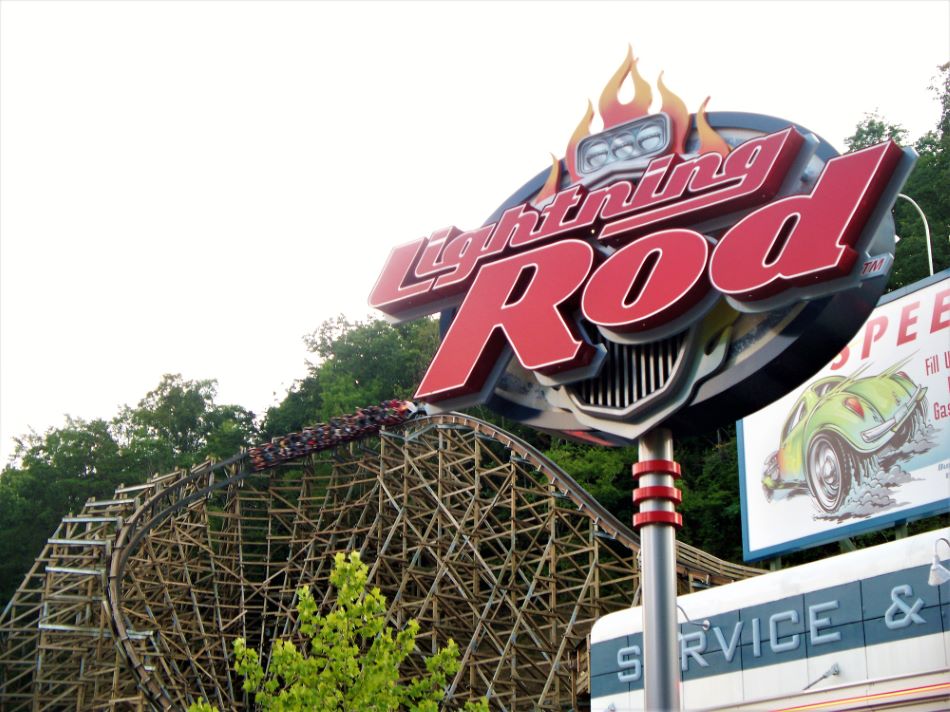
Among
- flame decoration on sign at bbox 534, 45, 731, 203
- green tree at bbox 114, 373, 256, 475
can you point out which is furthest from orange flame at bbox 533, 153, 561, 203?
green tree at bbox 114, 373, 256, 475

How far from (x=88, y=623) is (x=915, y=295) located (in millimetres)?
17913

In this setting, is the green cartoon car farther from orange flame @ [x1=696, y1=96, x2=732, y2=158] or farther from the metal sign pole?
the metal sign pole

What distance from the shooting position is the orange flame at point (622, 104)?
853 cm

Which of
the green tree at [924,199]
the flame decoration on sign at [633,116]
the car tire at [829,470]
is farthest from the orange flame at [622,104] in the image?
the green tree at [924,199]

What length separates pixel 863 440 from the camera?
64.0 ft

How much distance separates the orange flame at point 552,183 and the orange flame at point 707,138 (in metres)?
1.13

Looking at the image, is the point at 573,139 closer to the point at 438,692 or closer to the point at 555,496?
the point at 438,692

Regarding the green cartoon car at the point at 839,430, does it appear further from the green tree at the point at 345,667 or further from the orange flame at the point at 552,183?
the orange flame at the point at 552,183

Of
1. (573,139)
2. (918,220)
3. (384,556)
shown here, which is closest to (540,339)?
(573,139)

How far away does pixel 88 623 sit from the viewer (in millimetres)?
25625

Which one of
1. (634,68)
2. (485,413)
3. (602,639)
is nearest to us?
(634,68)

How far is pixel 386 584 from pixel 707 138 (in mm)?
19995

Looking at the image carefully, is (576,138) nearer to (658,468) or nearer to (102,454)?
(658,468)

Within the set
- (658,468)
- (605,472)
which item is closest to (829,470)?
(658,468)
